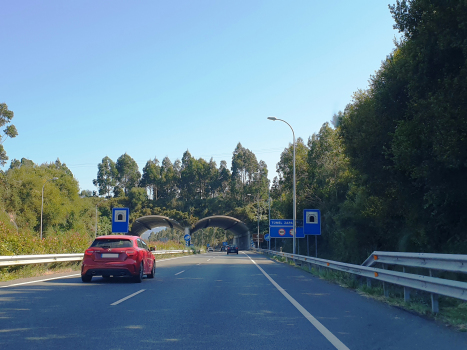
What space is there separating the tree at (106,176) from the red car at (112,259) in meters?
99.3

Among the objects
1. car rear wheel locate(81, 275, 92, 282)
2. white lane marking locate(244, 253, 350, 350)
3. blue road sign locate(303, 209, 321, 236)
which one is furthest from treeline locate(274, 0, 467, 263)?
car rear wheel locate(81, 275, 92, 282)

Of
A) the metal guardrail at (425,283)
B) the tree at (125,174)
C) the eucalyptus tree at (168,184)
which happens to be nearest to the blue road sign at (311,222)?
the metal guardrail at (425,283)

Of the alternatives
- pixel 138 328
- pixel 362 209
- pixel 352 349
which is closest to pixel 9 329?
pixel 138 328

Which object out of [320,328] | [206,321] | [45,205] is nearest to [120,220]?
[206,321]

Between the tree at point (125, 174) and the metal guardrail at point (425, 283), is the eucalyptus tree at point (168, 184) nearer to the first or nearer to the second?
the tree at point (125, 174)

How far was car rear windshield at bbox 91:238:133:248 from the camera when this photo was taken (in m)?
13.8

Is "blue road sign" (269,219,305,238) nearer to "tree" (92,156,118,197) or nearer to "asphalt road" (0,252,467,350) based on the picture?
"asphalt road" (0,252,467,350)

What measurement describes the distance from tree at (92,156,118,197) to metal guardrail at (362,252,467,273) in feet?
343

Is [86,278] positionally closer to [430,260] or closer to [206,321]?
[206,321]

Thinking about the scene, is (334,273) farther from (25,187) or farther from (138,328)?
(25,187)

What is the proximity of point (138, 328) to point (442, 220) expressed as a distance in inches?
436

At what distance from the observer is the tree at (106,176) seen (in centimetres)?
10950

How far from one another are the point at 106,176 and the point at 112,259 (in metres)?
101

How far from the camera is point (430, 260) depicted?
810 cm
